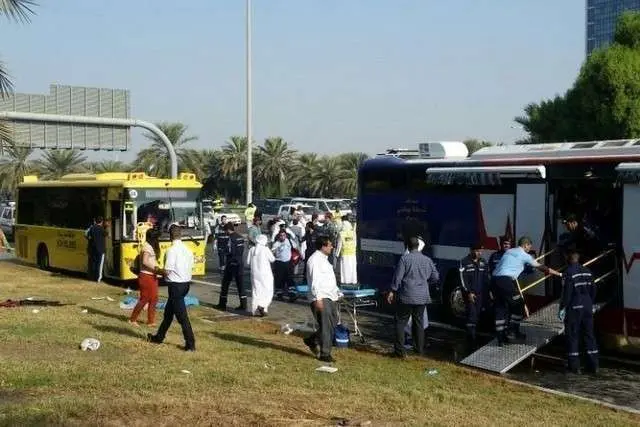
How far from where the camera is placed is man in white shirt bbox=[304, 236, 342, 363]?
1083 centimetres

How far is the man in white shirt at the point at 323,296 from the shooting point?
35.5 ft

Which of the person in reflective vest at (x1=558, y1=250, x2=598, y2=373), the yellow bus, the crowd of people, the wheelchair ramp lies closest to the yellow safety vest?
the yellow bus

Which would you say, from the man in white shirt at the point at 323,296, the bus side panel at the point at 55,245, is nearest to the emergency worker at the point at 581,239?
the man in white shirt at the point at 323,296

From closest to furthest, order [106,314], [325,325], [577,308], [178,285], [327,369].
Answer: [327,369], [577,308], [325,325], [178,285], [106,314]

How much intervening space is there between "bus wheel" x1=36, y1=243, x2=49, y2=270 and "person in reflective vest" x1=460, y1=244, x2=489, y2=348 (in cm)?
1580

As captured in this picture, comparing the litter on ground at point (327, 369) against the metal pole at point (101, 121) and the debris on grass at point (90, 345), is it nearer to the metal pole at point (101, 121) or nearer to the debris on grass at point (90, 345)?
the debris on grass at point (90, 345)

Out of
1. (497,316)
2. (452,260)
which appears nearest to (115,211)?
(452,260)

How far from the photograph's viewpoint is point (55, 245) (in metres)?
24.2

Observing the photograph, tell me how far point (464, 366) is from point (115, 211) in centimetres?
1227

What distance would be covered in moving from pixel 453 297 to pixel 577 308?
425 centimetres

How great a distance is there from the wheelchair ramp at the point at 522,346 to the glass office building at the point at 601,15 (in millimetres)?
62498

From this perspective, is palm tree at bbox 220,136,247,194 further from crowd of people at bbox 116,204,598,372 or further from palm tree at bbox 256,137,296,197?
crowd of people at bbox 116,204,598,372

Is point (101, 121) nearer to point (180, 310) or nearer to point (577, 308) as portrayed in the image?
point (180, 310)

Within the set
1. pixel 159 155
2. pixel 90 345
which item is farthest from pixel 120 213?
pixel 159 155
